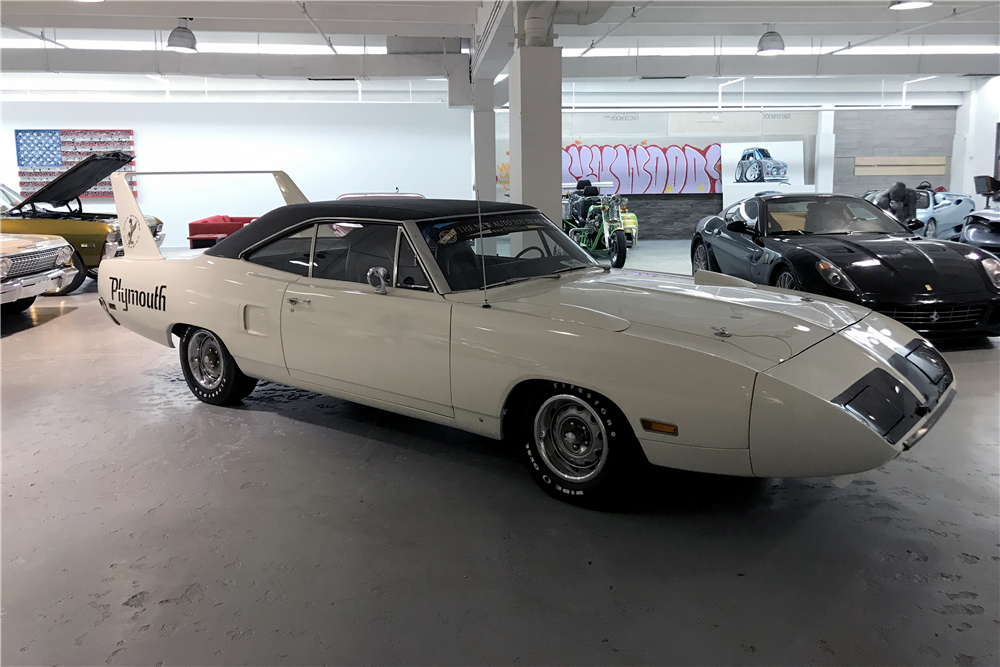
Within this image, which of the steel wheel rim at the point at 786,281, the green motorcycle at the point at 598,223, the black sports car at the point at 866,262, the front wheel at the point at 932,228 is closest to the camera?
the black sports car at the point at 866,262

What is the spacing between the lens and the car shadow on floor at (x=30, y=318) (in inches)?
281

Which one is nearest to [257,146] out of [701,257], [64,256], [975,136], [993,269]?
[64,256]

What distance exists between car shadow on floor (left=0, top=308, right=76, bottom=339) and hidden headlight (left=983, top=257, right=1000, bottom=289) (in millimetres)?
8473

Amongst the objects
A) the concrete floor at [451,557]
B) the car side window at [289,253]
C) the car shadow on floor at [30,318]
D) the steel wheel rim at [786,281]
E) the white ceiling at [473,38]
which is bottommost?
the concrete floor at [451,557]

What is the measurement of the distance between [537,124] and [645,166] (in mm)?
10543

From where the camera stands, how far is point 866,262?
18.0ft

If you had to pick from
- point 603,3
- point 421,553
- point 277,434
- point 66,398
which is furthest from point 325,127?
point 421,553

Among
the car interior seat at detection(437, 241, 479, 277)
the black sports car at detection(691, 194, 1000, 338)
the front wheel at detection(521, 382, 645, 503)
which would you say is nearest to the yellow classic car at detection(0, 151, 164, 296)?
the car interior seat at detection(437, 241, 479, 277)

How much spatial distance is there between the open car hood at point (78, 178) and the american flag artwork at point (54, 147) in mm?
7861

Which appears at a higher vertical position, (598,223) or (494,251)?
(494,251)

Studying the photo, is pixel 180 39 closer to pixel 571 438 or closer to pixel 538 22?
pixel 538 22

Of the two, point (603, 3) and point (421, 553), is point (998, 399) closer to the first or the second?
point (421, 553)

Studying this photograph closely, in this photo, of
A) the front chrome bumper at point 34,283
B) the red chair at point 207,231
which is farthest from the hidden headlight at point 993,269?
the red chair at point 207,231

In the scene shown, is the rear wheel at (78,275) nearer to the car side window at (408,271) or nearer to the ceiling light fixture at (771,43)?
the car side window at (408,271)
